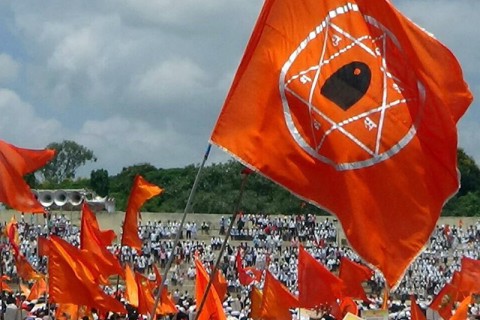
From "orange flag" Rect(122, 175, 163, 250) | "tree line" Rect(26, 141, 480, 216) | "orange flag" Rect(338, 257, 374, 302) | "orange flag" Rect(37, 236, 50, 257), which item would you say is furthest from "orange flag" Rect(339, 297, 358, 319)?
"tree line" Rect(26, 141, 480, 216)

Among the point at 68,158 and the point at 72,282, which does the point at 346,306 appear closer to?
the point at 72,282

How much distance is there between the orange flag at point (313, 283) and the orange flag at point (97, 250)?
2.83 meters

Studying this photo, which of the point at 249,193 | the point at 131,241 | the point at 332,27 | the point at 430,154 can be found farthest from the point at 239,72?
the point at 249,193

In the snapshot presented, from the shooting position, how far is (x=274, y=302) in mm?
19000

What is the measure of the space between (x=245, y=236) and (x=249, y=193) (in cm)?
1904

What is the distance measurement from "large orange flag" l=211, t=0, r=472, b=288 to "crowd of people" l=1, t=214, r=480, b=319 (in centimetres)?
3236

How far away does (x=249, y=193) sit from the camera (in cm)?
6981

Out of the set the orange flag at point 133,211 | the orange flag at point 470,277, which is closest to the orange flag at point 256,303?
the orange flag at point 133,211

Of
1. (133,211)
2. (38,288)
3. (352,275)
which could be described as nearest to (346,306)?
(352,275)

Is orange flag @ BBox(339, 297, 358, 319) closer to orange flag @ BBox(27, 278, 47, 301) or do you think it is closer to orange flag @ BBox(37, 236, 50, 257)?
orange flag @ BBox(37, 236, 50, 257)

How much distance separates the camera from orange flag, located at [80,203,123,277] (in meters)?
16.6

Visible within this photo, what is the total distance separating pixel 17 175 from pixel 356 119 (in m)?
5.75

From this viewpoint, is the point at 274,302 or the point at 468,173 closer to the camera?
the point at 274,302

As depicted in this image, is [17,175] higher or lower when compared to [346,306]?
higher
